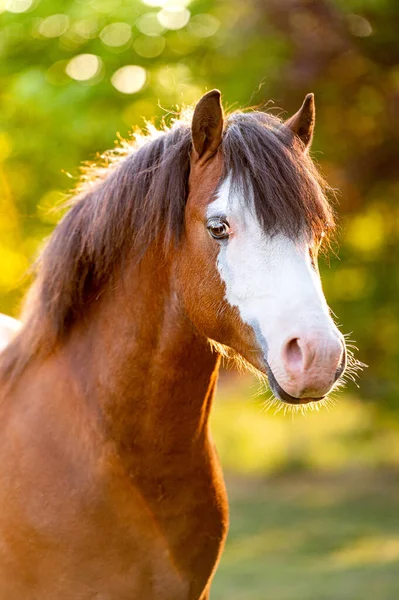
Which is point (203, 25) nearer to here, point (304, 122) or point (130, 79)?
point (130, 79)

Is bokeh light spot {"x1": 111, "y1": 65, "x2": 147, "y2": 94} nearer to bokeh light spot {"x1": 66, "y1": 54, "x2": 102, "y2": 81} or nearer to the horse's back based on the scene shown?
bokeh light spot {"x1": 66, "y1": 54, "x2": 102, "y2": 81}

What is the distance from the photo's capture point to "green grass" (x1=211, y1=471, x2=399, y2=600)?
721 cm

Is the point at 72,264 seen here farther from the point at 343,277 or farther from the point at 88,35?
the point at 343,277

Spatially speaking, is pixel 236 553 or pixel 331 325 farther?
pixel 236 553

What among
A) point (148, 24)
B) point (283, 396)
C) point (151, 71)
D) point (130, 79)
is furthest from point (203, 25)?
point (283, 396)

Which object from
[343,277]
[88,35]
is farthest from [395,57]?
[88,35]

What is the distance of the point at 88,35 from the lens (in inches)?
316

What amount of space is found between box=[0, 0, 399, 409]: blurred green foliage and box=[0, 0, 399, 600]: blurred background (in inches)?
0.6

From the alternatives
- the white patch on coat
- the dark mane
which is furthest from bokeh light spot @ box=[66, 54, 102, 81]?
the white patch on coat

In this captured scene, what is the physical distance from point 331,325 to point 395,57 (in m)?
6.72

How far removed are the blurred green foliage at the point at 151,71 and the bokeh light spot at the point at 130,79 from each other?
0.04 feet

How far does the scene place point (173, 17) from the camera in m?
8.19

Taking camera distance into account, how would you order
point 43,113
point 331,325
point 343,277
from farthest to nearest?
point 343,277
point 43,113
point 331,325

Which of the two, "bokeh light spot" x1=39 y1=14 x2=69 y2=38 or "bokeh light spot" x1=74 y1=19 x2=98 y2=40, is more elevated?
"bokeh light spot" x1=39 y1=14 x2=69 y2=38
